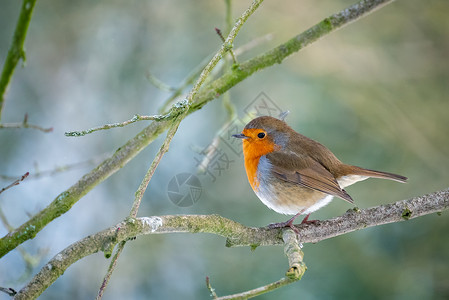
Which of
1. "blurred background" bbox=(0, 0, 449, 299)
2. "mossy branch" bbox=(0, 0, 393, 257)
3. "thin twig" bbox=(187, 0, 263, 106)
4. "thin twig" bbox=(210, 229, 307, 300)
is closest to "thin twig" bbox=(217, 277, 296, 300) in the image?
"thin twig" bbox=(210, 229, 307, 300)

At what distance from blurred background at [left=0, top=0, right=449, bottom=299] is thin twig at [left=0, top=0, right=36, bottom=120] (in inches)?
57.2

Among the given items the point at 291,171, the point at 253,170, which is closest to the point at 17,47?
the point at 253,170

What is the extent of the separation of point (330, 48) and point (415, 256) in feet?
7.02

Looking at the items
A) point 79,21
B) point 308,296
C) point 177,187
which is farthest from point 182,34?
point 308,296

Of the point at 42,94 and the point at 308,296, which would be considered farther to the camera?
the point at 42,94

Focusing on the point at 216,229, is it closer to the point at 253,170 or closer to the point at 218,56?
the point at 218,56

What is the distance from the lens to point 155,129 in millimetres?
2705

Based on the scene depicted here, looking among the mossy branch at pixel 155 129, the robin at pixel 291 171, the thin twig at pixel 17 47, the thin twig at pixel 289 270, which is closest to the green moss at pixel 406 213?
the robin at pixel 291 171

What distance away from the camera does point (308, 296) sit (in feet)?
13.0

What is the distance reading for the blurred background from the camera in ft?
13.3

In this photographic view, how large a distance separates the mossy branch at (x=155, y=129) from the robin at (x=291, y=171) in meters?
0.58

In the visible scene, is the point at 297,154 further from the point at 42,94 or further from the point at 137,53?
the point at 42,94

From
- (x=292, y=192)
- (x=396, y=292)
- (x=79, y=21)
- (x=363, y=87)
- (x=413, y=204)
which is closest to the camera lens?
(x=413, y=204)

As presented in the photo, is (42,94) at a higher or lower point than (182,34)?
lower
